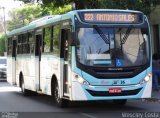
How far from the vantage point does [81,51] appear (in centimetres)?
1479

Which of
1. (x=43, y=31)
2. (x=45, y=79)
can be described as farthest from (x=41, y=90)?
(x=43, y=31)

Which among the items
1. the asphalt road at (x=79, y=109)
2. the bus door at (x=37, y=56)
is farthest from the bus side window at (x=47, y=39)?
the asphalt road at (x=79, y=109)

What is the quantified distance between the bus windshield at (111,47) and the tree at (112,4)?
10583 mm

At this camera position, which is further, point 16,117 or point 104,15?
point 104,15

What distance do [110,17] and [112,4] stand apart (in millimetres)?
10621

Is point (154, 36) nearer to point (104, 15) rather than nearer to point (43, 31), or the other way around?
point (43, 31)

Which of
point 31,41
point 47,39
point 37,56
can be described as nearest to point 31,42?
point 31,41

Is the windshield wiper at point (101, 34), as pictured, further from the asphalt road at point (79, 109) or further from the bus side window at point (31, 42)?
the bus side window at point (31, 42)

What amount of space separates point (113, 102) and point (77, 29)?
162 inches

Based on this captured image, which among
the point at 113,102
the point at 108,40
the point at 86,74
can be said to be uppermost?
the point at 108,40

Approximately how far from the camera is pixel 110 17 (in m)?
15.2

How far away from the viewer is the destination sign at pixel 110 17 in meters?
15.1

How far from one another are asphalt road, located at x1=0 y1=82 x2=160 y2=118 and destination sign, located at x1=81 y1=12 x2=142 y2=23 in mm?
2575

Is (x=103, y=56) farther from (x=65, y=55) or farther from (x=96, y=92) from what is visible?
(x=65, y=55)
